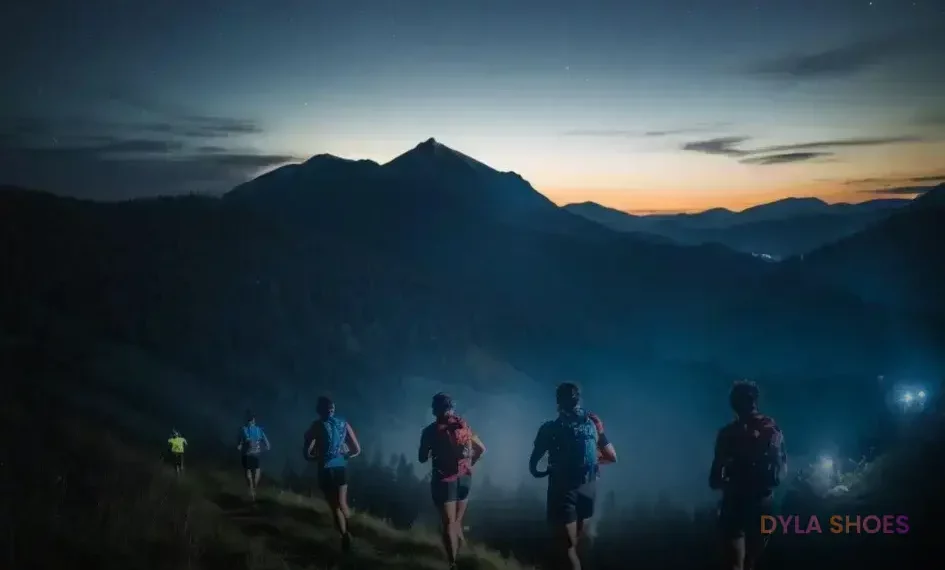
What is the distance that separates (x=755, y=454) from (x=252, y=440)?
725cm

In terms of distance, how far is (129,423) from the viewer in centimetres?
1686

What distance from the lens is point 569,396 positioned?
4977 millimetres

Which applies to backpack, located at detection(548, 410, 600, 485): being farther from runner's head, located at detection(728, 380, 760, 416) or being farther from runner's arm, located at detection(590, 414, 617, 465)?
runner's head, located at detection(728, 380, 760, 416)

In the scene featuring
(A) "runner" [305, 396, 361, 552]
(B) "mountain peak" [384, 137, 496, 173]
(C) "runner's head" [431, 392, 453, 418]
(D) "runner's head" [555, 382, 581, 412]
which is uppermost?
(B) "mountain peak" [384, 137, 496, 173]

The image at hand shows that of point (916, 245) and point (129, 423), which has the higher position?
point (916, 245)

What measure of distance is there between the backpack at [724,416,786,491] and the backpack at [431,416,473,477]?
2.08 meters

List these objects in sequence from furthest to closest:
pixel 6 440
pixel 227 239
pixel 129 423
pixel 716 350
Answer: pixel 227 239 < pixel 716 350 < pixel 129 423 < pixel 6 440

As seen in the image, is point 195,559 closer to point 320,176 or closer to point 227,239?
point 320,176

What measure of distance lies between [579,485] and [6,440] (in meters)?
8.32

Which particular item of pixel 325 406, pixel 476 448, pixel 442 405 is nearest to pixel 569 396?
pixel 442 405

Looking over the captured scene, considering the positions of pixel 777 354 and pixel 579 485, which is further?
→ pixel 777 354

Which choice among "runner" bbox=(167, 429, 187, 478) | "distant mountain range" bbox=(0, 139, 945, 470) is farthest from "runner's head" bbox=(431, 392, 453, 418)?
"distant mountain range" bbox=(0, 139, 945, 470)

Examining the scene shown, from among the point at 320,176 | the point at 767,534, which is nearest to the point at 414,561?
the point at 767,534

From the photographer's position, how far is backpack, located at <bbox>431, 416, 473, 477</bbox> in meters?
5.73
